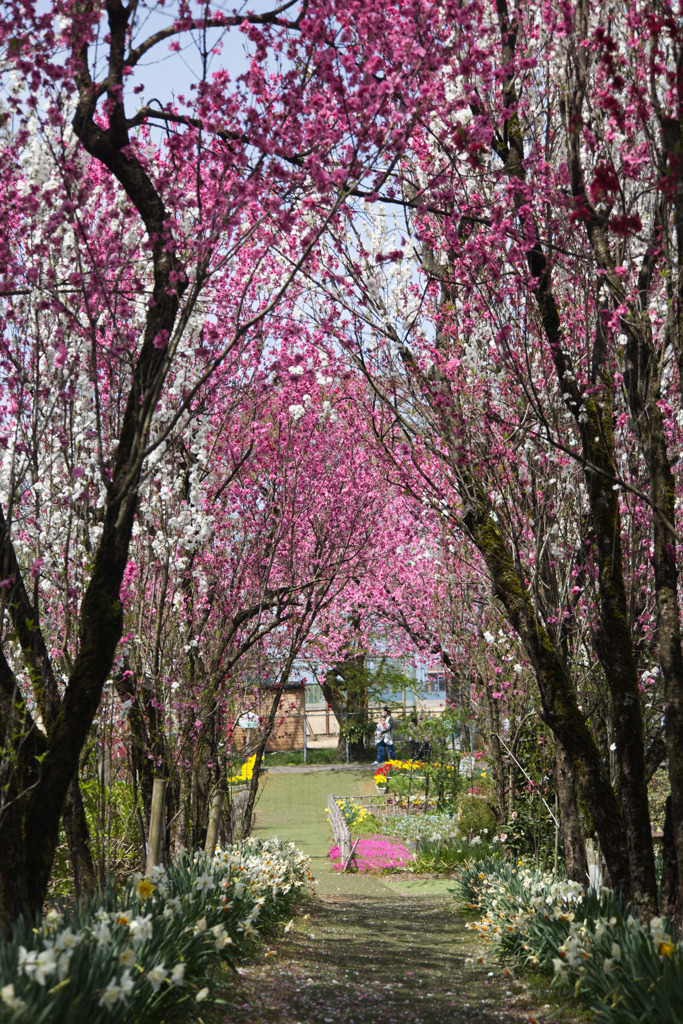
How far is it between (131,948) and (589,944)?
8.70ft

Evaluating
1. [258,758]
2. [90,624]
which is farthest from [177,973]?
[258,758]

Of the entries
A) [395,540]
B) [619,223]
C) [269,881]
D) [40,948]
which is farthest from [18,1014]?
[395,540]

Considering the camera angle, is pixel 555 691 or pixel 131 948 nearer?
pixel 131 948

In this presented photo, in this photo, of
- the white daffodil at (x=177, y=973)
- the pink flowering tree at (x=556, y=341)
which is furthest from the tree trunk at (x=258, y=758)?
the white daffodil at (x=177, y=973)

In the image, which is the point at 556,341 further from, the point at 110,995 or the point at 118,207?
the point at 110,995

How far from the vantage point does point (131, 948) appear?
4.30 meters

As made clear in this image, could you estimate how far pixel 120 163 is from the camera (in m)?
5.04

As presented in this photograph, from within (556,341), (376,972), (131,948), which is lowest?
(376,972)

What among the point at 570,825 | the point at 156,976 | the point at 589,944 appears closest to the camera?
the point at 156,976

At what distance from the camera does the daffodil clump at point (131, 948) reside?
3391 mm

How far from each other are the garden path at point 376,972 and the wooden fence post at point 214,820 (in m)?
1.01

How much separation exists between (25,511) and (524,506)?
4721 mm

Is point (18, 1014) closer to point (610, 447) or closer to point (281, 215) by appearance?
point (281, 215)

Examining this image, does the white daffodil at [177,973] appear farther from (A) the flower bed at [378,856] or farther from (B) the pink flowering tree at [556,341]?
(A) the flower bed at [378,856]
